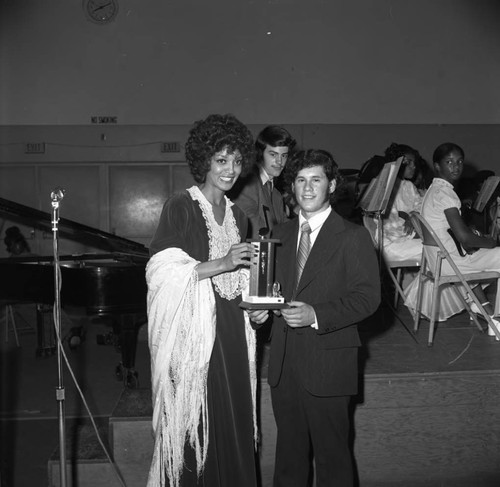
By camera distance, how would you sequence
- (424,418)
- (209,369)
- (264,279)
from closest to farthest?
(264,279), (209,369), (424,418)

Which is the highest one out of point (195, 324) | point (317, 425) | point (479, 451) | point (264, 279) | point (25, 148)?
point (25, 148)

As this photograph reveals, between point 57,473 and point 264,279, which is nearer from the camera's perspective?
point 264,279

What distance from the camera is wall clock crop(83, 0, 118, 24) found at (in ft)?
25.2

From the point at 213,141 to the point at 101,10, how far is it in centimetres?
636

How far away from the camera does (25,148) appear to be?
795 cm

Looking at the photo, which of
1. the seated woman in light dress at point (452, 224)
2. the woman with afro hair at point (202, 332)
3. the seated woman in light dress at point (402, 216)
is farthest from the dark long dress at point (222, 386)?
the seated woman in light dress at point (402, 216)

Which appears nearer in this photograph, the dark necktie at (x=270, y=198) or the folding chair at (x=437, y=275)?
the dark necktie at (x=270, y=198)

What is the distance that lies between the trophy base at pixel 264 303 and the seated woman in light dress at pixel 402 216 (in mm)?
2612

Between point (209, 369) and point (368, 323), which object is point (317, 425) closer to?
point (209, 369)

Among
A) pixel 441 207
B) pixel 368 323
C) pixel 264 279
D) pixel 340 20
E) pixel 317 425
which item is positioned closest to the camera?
pixel 264 279

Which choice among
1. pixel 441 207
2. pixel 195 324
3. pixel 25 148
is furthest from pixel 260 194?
pixel 25 148

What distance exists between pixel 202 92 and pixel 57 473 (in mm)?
6011

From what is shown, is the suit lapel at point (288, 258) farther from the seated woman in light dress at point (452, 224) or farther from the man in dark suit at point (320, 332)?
the seated woman in light dress at point (452, 224)

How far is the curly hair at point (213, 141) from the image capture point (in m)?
2.24
